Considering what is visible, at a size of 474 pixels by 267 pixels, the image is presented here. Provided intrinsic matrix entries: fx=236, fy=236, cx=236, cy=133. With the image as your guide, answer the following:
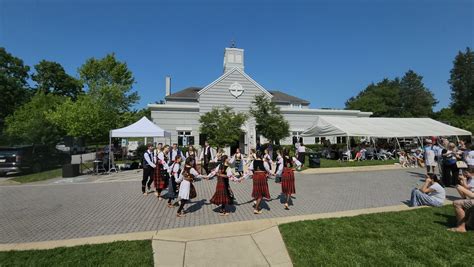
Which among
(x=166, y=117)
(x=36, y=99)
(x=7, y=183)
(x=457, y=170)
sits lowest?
(x=7, y=183)

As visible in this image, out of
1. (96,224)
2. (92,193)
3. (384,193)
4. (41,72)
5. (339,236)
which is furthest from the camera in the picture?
(41,72)

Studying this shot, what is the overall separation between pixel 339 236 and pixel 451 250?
1.83m

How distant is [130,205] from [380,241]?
7.02 meters

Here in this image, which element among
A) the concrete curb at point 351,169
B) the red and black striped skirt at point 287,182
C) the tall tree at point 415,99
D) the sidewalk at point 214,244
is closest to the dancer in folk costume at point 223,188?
the sidewalk at point 214,244

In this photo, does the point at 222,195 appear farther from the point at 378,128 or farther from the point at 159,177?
the point at 378,128

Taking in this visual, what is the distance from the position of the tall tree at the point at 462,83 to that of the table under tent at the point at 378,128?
152 ft

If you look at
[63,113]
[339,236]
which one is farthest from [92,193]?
[63,113]

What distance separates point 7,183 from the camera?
12484 mm

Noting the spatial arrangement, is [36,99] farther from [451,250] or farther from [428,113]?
[428,113]

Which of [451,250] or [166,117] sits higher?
[166,117]

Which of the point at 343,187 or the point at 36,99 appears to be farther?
the point at 36,99

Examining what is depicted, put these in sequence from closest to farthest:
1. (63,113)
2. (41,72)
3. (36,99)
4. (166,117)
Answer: (166,117), (63,113), (36,99), (41,72)

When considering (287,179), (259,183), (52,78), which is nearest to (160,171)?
(259,183)

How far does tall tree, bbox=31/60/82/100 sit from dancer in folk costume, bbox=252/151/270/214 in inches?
2064
